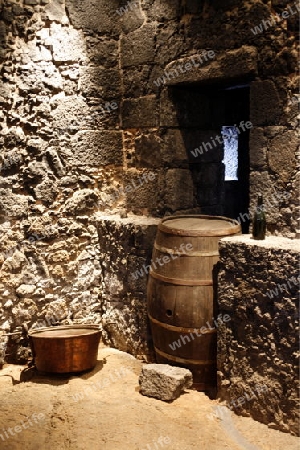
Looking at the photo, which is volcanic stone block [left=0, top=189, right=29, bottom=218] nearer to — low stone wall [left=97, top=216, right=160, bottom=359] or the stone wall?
the stone wall

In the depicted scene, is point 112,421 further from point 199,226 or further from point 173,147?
point 173,147

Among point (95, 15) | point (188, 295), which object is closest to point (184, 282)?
point (188, 295)

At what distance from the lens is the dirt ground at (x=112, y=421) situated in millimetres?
2830

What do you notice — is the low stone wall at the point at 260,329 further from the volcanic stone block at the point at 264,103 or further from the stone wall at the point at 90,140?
the stone wall at the point at 90,140

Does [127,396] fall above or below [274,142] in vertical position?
below

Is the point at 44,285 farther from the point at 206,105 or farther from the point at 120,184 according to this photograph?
the point at 206,105

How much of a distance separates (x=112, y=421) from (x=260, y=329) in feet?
3.43

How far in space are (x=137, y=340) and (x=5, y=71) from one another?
2254 millimetres

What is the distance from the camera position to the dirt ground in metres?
2.83

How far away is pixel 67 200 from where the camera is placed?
13.0ft

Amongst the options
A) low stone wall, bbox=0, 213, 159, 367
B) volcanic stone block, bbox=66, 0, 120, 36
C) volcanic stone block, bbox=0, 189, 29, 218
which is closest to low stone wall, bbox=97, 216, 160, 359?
low stone wall, bbox=0, 213, 159, 367

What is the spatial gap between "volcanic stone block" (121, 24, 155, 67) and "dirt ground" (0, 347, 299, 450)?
2.41 meters

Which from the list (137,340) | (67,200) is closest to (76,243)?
(67,200)

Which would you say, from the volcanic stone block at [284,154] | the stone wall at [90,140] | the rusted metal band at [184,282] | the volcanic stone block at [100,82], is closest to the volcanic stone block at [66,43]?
the stone wall at [90,140]
